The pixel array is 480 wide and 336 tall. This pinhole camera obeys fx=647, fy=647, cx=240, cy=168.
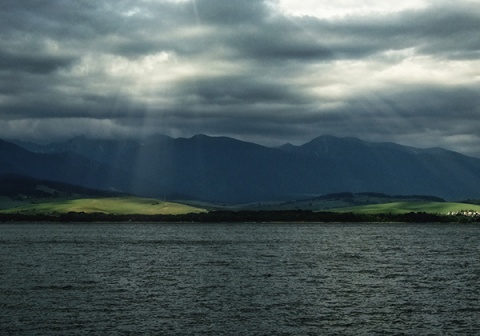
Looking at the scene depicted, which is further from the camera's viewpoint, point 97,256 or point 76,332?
point 97,256

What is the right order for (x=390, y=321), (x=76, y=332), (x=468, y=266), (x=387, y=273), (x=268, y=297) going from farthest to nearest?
(x=468, y=266)
(x=387, y=273)
(x=268, y=297)
(x=390, y=321)
(x=76, y=332)

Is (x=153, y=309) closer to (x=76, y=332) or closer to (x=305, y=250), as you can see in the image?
(x=76, y=332)

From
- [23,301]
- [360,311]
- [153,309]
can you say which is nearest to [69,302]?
[23,301]

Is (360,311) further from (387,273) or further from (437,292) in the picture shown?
(387,273)

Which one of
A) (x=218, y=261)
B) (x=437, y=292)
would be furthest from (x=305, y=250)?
(x=437, y=292)

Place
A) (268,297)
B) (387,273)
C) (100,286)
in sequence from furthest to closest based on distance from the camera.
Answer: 1. (387,273)
2. (100,286)
3. (268,297)

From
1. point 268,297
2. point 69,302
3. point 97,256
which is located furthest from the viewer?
point 97,256

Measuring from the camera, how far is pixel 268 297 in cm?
9562

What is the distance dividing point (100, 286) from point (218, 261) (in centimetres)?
5436

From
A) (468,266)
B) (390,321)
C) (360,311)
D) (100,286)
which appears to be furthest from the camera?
(468,266)

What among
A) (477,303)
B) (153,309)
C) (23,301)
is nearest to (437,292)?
(477,303)

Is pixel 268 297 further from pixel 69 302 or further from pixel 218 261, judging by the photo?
pixel 218 261

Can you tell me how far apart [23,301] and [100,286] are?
19.7 meters

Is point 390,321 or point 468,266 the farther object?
point 468,266
